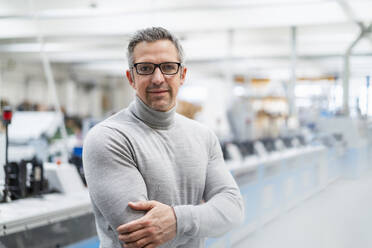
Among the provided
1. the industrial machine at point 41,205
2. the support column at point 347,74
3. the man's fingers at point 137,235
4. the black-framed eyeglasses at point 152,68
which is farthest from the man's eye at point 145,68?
the industrial machine at point 41,205

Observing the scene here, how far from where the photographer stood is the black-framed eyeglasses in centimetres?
110

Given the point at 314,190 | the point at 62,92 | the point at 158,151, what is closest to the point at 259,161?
the point at 314,190

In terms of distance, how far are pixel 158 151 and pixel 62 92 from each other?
46.1 ft

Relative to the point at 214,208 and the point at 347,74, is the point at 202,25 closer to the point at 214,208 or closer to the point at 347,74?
the point at 347,74

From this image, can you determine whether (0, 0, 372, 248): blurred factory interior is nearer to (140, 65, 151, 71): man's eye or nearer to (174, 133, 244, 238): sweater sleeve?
(140, 65, 151, 71): man's eye

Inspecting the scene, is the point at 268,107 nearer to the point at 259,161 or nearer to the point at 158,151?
the point at 259,161

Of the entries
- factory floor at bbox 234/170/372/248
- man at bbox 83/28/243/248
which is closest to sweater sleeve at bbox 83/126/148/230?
man at bbox 83/28/243/248

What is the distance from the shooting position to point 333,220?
5.43 feet

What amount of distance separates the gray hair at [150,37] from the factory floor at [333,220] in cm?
93

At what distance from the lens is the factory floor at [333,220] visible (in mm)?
1573

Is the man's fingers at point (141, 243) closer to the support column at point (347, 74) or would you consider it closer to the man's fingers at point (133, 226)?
the man's fingers at point (133, 226)

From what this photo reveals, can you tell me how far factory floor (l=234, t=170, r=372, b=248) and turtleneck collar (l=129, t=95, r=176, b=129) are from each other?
87cm

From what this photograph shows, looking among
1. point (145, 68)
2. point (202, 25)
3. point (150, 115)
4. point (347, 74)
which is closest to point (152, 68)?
point (145, 68)

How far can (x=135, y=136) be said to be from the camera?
1.07m
